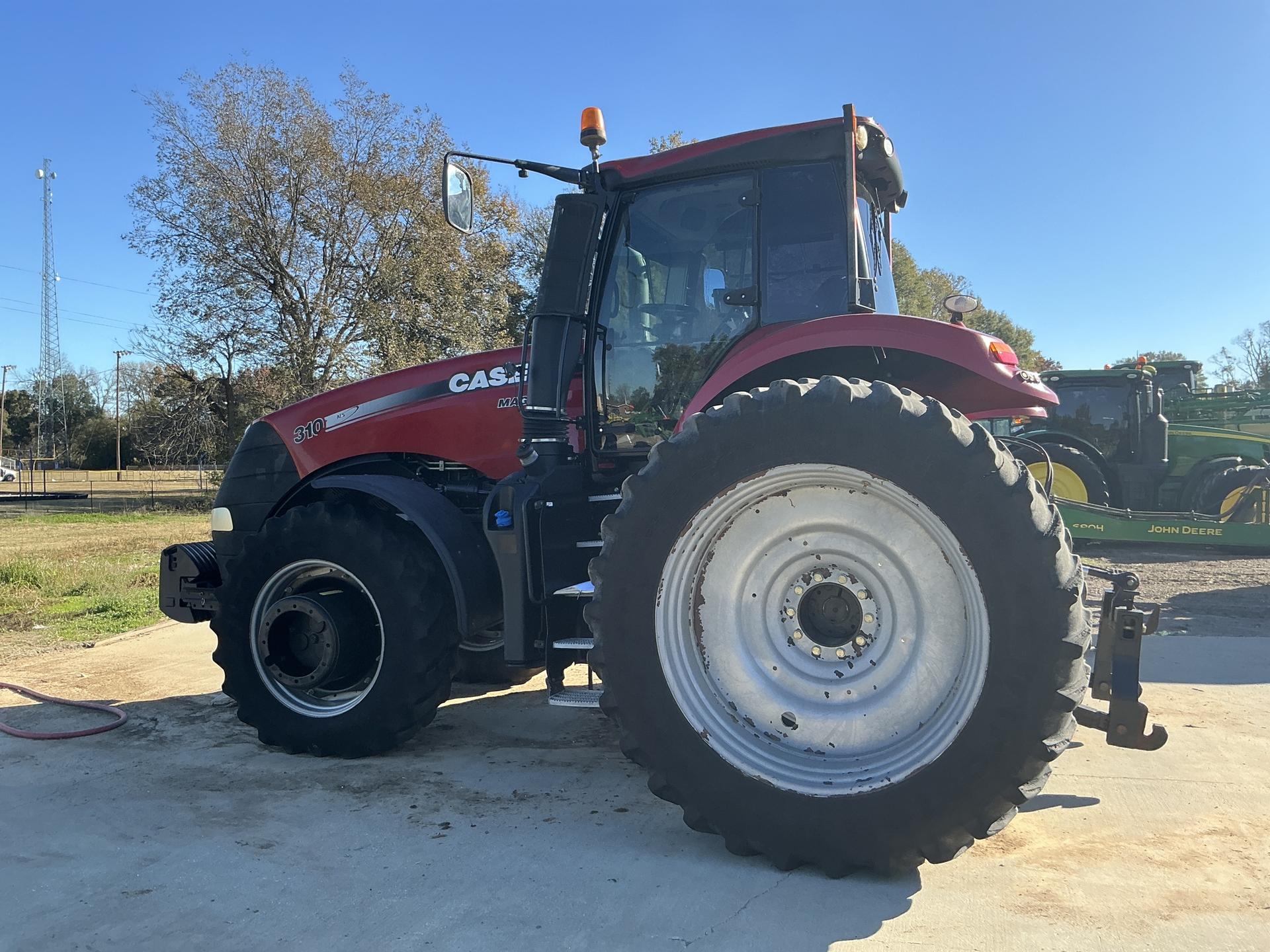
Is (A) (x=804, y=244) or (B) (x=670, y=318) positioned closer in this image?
(A) (x=804, y=244)

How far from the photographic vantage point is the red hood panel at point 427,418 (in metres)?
4.29

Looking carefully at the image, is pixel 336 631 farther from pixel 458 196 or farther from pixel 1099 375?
pixel 1099 375

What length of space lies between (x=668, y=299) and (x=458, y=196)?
3.50 feet

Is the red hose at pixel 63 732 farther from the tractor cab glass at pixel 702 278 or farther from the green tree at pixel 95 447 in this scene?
the green tree at pixel 95 447

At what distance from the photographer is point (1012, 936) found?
2.38 metres

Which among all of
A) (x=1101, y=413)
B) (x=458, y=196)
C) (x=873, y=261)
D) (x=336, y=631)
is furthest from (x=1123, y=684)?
(x=1101, y=413)

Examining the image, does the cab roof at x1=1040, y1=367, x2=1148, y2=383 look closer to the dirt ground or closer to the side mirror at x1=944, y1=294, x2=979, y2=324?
the dirt ground

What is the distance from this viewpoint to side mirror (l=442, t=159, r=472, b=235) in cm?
384

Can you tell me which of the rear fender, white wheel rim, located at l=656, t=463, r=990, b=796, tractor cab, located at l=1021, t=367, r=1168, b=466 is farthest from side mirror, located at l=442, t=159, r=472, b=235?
tractor cab, located at l=1021, t=367, r=1168, b=466

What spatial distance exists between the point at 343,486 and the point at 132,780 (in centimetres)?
150

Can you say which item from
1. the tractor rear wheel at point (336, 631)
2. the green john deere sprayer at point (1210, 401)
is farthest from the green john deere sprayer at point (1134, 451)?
the tractor rear wheel at point (336, 631)

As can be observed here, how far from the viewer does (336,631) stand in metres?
3.94

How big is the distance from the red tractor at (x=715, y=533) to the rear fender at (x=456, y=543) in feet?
0.06

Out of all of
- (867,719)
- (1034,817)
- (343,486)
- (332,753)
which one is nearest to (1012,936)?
(867,719)
